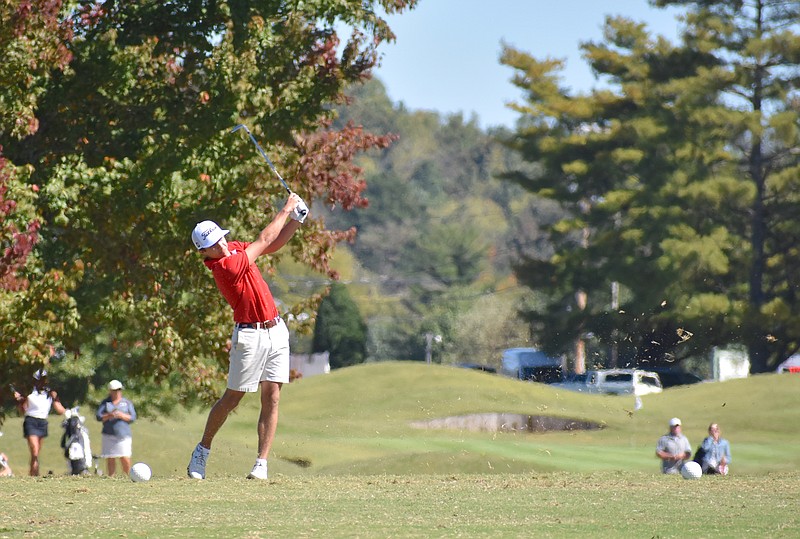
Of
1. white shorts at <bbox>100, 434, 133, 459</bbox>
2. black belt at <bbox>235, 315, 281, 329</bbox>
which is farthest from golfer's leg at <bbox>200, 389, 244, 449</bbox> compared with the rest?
white shorts at <bbox>100, 434, 133, 459</bbox>

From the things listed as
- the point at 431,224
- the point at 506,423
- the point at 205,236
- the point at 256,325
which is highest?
the point at 431,224

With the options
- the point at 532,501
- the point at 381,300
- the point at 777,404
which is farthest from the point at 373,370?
the point at 381,300

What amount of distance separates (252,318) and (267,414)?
86 cm

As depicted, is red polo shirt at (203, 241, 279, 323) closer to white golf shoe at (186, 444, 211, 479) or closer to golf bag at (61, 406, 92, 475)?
white golf shoe at (186, 444, 211, 479)

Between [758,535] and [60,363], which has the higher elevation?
[60,363]

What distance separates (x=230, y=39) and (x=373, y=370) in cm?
2892

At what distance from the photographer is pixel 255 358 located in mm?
10758

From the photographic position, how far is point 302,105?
1964cm

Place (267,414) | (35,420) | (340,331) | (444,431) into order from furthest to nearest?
(340,331) < (444,431) < (35,420) < (267,414)

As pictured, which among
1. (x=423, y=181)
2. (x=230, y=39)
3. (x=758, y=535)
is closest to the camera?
(x=758, y=535)

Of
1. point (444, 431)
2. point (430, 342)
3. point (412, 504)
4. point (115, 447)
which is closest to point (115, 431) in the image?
point (115, 447)

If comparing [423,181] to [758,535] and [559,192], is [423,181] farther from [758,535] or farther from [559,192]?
[758,535]

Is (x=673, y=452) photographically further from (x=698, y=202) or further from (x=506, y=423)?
(x=698, y=202)

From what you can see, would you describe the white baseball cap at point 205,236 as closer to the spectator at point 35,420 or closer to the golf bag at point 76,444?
the spectator at point 35,420
